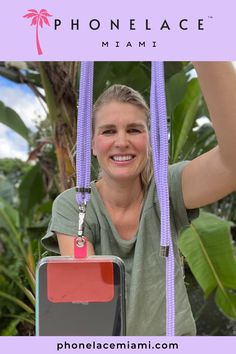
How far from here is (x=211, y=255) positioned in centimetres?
88

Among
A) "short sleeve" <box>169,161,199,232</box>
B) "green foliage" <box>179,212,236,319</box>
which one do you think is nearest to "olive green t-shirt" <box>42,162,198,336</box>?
"short sleeve" <box>169,161,199,232</box>

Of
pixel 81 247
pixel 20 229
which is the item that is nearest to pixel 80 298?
pixel 81 247

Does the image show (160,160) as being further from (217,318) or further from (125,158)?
(217,318)

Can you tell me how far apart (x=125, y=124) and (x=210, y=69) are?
11 centimetres

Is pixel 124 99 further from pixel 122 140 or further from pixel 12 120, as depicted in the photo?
pixel 12 120

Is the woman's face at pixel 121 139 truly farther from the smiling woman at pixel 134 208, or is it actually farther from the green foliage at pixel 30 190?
the green foliage at pixel 30 190

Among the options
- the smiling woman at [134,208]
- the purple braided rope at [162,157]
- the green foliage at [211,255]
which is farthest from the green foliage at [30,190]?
the purple braided rope at [162,157]

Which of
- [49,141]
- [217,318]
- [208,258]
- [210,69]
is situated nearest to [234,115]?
[210,69]

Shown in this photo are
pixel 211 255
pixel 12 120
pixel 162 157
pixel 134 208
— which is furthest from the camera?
pixel 12 120

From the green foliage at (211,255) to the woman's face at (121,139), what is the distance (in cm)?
48
